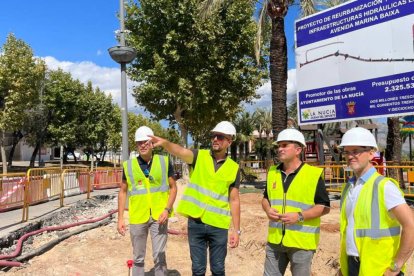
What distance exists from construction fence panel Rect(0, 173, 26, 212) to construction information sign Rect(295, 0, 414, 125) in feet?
25.0

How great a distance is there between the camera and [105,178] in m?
20.6

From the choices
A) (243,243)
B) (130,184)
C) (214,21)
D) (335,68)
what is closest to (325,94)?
(335,68)

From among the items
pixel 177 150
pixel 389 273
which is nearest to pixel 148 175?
pixel 177 150

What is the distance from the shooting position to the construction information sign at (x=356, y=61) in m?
9.27

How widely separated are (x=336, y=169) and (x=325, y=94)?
386 cm

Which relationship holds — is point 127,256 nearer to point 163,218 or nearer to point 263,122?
point 163,218

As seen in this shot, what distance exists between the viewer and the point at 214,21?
1917cm

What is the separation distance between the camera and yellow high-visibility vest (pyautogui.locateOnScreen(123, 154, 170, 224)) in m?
4.88

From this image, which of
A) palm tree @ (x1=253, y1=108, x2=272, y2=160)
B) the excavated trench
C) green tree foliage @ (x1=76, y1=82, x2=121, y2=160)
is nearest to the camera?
the excavated trench

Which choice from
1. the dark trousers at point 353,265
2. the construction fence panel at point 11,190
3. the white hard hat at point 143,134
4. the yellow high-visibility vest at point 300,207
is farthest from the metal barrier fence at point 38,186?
the dark trousers at point 353,265

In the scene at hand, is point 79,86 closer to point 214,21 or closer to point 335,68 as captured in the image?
point 214,21

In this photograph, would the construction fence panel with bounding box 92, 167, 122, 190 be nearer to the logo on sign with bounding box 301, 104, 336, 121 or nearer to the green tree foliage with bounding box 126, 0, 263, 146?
the green tree foliage with bounding box 126, 0, 263, 146

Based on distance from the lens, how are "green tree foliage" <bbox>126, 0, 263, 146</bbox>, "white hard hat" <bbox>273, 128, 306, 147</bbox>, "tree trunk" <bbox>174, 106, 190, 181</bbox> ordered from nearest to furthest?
"white hard hat" <bbox>273, 128, 306, 147</bbox>
"green tree foliage" <bbox>126, 0, 263, 146</bbox>
"tree trunk" <bbox>174, 106, 190, 181</bbox>

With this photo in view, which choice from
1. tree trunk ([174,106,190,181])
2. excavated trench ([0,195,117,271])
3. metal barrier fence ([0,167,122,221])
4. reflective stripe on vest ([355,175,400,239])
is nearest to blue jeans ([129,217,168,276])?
excavated trench ([0,195,117,271])
